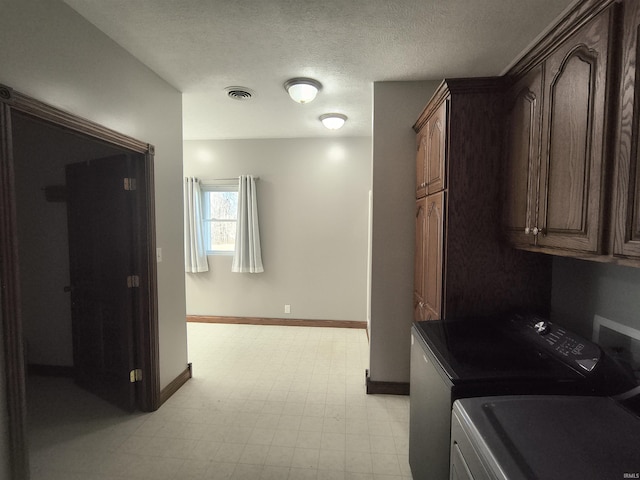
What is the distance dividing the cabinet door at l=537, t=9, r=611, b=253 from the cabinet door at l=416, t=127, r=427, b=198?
2.80 ft

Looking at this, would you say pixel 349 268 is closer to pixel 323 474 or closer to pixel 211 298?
pixel 211 298

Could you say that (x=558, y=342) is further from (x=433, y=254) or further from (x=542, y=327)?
(x=433, y=254)

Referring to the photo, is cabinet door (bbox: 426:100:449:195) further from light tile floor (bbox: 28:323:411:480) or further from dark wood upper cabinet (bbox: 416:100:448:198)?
light tile floor (bbox: 28:323:411:480)

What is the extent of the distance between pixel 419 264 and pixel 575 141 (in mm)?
1305

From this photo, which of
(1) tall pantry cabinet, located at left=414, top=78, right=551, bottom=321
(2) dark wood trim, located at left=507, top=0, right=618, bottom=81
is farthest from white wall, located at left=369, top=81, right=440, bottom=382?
(2) dark wood trim, located at left=507, top=0, right=618, bottom=81

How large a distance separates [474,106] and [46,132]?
3407 mm

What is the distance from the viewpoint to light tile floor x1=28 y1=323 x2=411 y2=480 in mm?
1702

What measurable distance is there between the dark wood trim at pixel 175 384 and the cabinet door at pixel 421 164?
2.62 meters

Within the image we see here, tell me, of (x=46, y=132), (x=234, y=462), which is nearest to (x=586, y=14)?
(x=234, y=462)

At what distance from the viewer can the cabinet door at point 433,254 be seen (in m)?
1.78

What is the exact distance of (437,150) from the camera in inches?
72.7

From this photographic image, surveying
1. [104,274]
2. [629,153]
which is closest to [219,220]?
[104,274]

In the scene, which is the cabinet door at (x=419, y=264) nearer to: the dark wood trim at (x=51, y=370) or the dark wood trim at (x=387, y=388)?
the dark wood trim at (x=387, y=388)

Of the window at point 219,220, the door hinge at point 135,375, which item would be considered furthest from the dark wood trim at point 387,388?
the window at point 219,220
